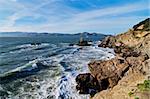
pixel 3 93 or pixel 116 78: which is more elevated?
pixel 116 78

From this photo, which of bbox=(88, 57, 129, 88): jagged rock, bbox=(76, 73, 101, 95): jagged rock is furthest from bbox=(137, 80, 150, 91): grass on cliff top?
bbox=(76, 73, 101, 95): jagged rock

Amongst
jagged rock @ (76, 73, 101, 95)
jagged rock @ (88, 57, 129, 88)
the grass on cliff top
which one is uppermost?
the grass on cliff top

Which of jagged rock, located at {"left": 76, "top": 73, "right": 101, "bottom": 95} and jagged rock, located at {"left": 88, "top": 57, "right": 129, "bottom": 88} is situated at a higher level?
jagged rock, located at {"left": 88, "top": 57, "right": 129, "bottom": 88}

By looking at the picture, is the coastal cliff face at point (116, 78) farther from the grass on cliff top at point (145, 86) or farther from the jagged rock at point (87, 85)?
the grass on cliff top at point (145, 86)

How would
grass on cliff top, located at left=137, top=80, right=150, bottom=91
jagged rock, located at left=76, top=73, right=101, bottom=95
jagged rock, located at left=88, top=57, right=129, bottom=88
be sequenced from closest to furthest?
grass on cliff top, located at left=137, top=80, right=150, bottom=91
jagged rock, located at left=88, top=57, right=129, bottom=88
jagged rock, located at left=76, top=73, right=101, bottom=95

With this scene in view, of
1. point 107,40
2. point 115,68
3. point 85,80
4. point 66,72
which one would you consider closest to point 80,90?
point 85,80

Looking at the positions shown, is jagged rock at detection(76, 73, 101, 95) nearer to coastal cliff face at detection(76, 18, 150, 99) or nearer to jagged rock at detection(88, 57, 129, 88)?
coastal cliff face at detection(76, 18, 150, 99)

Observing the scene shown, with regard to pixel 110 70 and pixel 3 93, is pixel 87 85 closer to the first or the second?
pixel 110 70

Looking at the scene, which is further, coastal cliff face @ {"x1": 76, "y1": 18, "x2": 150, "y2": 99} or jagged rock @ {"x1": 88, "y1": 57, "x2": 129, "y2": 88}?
jagged rock @ {"x1": 88, "y1": 57, "x2": 129, "y2": 88}

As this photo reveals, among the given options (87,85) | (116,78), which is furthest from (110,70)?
(87,85)

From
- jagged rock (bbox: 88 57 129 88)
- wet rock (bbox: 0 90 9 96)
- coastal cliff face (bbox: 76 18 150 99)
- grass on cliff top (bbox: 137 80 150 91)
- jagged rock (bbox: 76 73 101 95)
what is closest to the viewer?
grass on cliff top (bbox: 137 80 150 91)

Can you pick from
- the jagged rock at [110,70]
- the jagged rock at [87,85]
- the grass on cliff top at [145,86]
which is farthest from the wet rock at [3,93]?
the grass on cliff top at [145,86]

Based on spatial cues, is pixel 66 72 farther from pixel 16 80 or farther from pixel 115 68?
pixel 115 68

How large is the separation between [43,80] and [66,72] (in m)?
3.42
